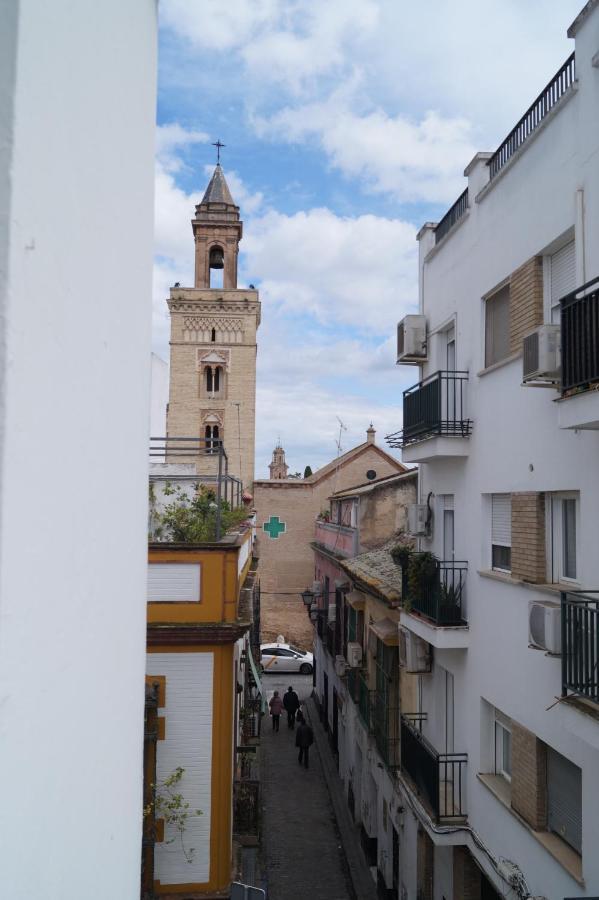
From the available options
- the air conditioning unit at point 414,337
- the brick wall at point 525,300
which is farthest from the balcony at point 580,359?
the air conditioning unit at point 414,337

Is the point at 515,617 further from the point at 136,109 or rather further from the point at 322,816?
the point at 322,816

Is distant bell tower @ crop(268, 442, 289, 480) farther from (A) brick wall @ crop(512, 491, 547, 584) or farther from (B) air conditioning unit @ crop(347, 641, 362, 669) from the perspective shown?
(A) brick wall @ crop(512, 491, 547, 584)

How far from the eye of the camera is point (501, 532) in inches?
350

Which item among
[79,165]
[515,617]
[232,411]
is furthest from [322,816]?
[232,411]

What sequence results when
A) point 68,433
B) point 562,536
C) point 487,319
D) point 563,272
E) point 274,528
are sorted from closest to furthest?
point 68,433 → point 562,536 → point 563,272 → point 487,319 → point 274,528

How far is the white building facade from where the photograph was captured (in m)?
6.38

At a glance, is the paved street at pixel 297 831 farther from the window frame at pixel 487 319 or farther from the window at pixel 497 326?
the window at pixel 497 326

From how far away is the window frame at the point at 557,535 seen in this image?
713 centimetres

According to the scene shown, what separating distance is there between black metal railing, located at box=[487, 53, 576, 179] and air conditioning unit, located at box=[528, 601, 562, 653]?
200 inches

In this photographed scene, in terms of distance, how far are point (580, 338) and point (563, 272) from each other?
6.23 feet

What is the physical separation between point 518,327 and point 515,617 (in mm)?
3332

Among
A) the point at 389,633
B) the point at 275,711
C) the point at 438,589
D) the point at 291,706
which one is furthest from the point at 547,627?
the point at 275,711

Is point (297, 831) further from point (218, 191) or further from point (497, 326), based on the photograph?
point (218, 191)

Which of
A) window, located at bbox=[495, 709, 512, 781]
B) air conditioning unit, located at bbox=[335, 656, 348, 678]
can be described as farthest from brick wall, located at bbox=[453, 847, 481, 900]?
air conditioning unit, located at bbox=[335, 656, 348, 678]
